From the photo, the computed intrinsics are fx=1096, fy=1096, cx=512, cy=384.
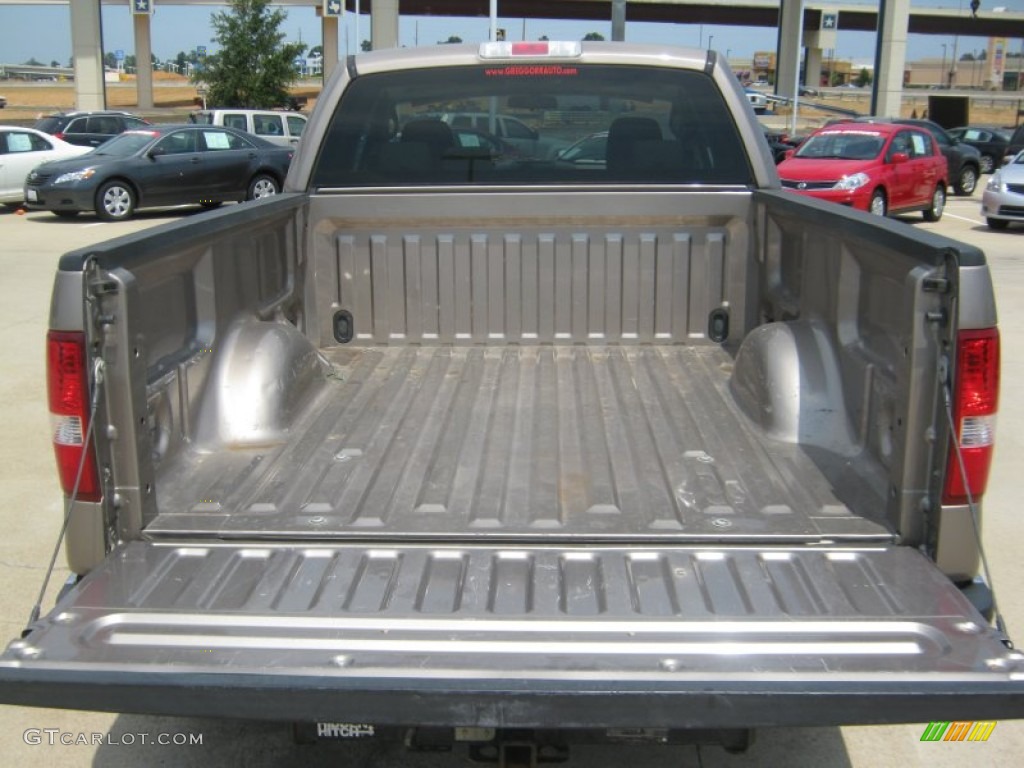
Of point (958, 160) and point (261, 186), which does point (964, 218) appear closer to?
point (958, 160)

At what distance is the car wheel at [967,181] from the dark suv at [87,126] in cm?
1841

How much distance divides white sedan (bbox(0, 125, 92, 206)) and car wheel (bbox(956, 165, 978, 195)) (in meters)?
19.0

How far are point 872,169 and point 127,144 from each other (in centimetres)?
1232

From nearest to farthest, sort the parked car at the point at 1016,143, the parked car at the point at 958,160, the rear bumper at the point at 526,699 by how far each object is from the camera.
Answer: the rear bumper at the point at 526,699
the parked car at the point at 958,160
the parked car at the point at 1016,143

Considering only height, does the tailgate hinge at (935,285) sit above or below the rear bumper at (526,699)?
above

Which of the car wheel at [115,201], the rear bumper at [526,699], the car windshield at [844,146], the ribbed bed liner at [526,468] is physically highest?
the car windshield at [844,146]

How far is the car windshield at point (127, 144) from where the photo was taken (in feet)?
60.3

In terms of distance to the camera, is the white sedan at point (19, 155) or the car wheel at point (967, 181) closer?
the white sedan at point (19, 155)

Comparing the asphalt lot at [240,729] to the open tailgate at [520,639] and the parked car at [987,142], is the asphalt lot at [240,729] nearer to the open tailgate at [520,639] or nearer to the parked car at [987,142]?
the open tailgate at [520,639]

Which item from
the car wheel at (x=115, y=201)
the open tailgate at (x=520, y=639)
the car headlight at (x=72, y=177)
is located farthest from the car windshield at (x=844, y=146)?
the open tailgate at (x=520, y=639)

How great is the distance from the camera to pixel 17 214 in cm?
1892

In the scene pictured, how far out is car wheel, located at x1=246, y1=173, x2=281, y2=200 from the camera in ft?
65.3

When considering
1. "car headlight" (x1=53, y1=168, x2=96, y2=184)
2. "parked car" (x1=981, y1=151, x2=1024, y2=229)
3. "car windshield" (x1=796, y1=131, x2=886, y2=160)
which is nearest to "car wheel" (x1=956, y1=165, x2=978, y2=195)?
"parked car" (x1=981, y1=151, x2=1024, y2=229)

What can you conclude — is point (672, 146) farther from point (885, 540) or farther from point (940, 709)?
point (940, 709)
